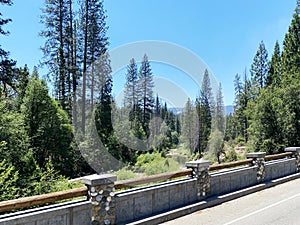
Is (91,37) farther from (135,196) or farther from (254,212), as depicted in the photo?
(254,212)

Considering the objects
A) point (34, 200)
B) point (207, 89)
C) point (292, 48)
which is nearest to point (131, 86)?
point (207, 89)

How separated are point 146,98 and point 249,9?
22682 mm

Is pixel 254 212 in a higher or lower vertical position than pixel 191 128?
lower

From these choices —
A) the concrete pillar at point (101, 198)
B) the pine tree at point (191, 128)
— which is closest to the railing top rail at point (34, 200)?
the concrete pillar at point (101, 198)

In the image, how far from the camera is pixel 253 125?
2009 cm

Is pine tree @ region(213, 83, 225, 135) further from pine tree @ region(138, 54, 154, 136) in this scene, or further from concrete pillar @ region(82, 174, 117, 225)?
concrete pillar @ region(82, 174, 117, 225)

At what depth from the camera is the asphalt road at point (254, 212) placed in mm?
5875

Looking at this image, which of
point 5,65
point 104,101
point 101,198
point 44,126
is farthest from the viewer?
point 104,101

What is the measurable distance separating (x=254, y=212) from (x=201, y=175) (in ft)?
5.21

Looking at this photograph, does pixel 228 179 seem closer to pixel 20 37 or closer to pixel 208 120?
pixel 20 37

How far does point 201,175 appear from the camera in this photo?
734cm

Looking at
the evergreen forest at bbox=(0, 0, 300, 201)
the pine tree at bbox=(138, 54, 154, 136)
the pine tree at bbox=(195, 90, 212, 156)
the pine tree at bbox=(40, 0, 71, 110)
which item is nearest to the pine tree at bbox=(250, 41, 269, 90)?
the evergreen forest at bbox=(0, 0, 300, 201)

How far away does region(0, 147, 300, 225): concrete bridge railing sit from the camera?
14.3 ft

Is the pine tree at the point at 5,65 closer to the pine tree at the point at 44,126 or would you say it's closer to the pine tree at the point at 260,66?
the pine tree at the point at 44,126
